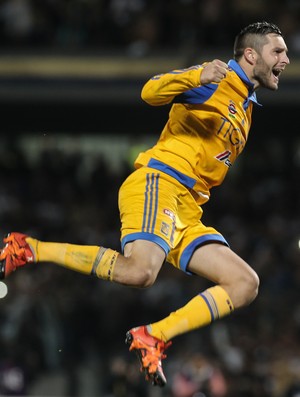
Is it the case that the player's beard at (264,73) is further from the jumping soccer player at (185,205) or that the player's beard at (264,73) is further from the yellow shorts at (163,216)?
the yellow shorts at (163,216)

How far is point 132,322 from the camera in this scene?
35.4 feet

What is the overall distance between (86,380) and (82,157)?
243 inches

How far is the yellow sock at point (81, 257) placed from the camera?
20.2 feet

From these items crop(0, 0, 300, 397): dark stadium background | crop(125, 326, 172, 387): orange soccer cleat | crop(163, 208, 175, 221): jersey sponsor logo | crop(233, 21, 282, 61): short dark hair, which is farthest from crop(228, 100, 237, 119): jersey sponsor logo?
crop(0, 0, 300, 397): dark stadium background

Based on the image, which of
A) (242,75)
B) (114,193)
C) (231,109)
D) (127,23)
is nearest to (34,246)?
(231,109)

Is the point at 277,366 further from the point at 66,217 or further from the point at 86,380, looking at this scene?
the point at 66,217

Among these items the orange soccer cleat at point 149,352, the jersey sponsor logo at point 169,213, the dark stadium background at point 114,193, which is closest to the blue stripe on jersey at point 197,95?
the jersey sponsor logo at point 169,213

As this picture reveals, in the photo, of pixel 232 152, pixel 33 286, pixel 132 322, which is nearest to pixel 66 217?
pixel 33 286

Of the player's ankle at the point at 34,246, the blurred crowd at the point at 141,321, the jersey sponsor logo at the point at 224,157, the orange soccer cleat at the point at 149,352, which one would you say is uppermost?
the jersey sponsor logo at the point at 224,157

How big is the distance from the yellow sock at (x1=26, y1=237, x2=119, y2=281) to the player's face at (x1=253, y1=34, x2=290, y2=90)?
1.57 meters

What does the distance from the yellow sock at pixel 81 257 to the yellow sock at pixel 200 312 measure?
0.50 m

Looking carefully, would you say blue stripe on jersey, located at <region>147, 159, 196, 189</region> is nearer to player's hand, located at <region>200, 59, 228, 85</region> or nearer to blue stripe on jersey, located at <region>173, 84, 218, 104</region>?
blue stripe on jersey, located at <region>173, 84, 218, 104</region>

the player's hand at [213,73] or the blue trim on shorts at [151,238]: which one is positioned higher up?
the player's hand at [213,73]

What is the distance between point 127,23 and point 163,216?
27.9 ft
